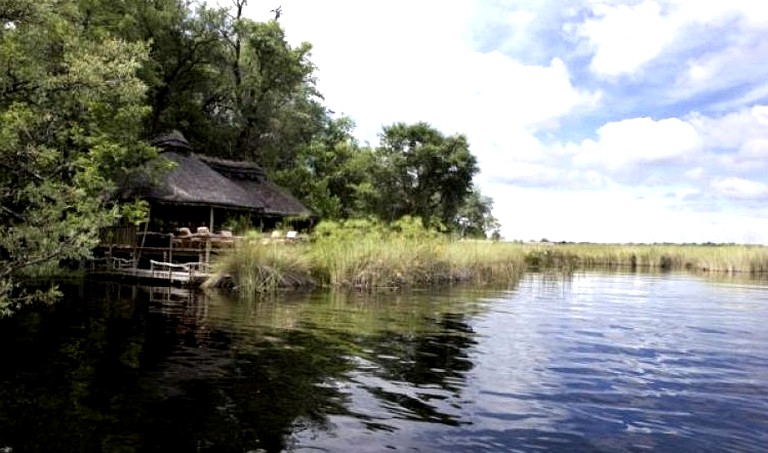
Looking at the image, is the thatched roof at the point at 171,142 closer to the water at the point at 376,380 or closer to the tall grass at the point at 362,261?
the tall grass at the point at 362,261

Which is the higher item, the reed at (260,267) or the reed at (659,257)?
the reed at (659,257)

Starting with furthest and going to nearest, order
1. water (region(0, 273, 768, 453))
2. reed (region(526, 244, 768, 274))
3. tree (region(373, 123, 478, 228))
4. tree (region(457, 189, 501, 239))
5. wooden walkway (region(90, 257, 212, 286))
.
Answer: tree (region(457, 189, 501, 239)) → tree (region(373, 123, 478, 228)) → reed (region(526, 244, 768, 274)) → wooden walkway (region(90, 257, 212, 286)) → water (region(0, 273, 768, 453))

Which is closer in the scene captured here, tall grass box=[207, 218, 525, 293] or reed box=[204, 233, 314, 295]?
reed box=[204, 233, 314, 295]

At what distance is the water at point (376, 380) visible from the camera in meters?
6.16

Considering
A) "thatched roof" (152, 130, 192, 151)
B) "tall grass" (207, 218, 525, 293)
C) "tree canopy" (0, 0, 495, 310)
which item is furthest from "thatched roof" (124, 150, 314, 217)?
"tall grass" (207, 218, 525, 293)

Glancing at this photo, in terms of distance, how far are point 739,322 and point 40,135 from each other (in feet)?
49.9

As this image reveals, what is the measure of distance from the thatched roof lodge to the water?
534 inches

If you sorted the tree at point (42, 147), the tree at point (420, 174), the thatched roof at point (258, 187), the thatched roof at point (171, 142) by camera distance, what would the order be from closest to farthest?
1. the tree at point (42, 147)
2. the thatched roof at point (171, 142)
3. the thatched roof at point (258, 187)
4. the tree at point (420, 174)

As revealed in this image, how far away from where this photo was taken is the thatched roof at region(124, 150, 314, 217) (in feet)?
94.3

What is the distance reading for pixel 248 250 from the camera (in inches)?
816

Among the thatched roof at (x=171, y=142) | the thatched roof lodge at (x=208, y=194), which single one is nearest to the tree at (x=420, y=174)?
the thatched roof lodge at (x=208, y=194)

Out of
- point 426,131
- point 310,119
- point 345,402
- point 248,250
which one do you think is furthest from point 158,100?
point 345,402

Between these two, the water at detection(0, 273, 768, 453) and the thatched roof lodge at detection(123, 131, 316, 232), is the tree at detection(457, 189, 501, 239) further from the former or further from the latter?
the water at detection(0, 273, 768, 453)

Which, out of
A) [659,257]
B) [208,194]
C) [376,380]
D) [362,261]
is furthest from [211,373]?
[659,257]
